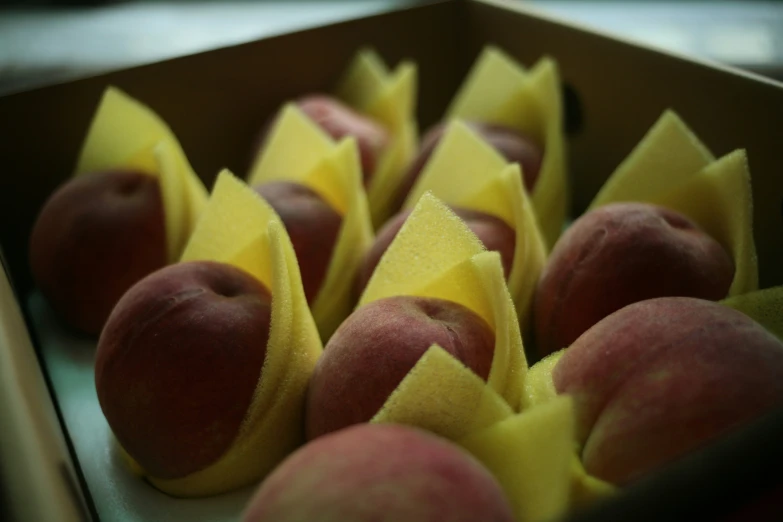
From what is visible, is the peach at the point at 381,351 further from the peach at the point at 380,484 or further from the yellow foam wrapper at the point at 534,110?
the yellow foam wrapper at the point at 534,110

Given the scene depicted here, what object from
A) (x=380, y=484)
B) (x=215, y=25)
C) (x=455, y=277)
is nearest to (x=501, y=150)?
(x=455, y=277)

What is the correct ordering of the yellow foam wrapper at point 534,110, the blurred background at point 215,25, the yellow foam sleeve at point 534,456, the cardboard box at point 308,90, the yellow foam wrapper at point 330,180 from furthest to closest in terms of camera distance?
the blurred background at point 215,25 < the yellow foam wrapper at point 534,110 < the yellow foam wrapper at point 330,180 < the cardboard box at point 308,90 < the yellow foam sleeve at point 534,456

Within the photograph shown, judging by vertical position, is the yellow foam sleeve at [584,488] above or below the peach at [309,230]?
below

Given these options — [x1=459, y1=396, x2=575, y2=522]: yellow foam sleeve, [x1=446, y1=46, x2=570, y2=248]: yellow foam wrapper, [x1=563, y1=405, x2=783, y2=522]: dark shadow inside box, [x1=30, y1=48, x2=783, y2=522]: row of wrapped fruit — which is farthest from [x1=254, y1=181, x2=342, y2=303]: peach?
[x1=563, y1=405, x2=783, y2=522]: dark shadow inside box

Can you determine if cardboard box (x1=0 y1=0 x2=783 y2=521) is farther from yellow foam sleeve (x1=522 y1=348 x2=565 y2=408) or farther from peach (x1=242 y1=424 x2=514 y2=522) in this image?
yellow foam sleeve (x1=522 y1=348 x2=565 y2=408)

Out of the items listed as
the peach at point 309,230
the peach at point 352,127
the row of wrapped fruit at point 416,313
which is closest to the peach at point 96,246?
the row of wrapped fruit at point 416,313

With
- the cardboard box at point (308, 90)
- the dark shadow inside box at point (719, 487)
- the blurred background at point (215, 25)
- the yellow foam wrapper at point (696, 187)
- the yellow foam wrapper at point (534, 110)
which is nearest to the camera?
the dark shadow inside box at point (719, 487)

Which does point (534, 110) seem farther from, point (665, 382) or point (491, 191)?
point (665, 382)

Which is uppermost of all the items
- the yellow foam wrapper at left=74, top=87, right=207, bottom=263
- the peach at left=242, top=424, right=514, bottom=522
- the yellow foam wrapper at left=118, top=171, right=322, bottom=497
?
the yellow foam wrapper at left=74, top=87, right=207, bottom=263
